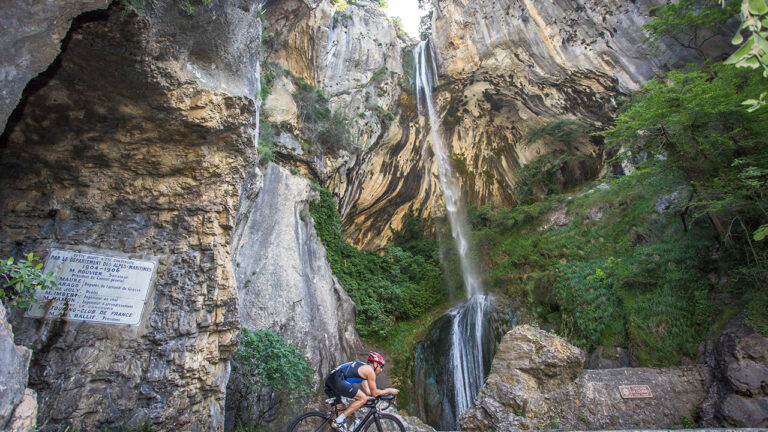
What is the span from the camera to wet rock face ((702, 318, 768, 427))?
18.0ft

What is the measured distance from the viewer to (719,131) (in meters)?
6.97

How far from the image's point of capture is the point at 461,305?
13.0 metres

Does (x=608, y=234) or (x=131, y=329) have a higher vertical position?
(x=608, y=234)

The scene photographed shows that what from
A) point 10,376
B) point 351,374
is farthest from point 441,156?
point 10,376

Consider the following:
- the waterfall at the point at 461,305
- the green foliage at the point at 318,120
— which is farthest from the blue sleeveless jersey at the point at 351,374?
the green foliage at the point at 318,120

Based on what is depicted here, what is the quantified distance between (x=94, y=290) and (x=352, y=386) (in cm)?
353

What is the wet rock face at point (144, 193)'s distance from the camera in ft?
14.6

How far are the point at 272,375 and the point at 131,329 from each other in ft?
7.65

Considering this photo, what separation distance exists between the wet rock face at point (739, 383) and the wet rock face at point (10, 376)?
822cm

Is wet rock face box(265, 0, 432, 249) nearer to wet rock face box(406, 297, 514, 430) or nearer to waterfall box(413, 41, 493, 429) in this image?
waterfall box(413, 41, 493, 429)

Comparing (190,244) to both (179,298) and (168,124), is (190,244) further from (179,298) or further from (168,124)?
(168,124)

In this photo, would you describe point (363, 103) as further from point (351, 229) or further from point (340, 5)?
point (340, 5)

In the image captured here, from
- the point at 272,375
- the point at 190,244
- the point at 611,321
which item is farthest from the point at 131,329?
the point at 611,321

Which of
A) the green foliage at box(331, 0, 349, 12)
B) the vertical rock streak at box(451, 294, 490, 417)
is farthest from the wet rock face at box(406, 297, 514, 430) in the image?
the green foliage at box(331, 0, 349, 12)
